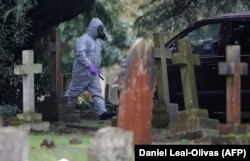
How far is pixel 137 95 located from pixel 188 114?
210 centimetres

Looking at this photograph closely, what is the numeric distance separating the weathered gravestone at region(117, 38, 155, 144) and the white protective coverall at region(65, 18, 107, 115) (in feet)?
16.0

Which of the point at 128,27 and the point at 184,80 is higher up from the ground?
the point at 128,27

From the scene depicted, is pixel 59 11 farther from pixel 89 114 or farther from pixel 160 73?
pixel 160 73

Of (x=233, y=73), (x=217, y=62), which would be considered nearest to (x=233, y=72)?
(x=233, y=73)

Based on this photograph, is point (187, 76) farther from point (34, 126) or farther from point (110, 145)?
point (110, 145)

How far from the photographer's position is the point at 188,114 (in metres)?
11.1

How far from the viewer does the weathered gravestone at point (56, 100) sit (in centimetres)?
1429

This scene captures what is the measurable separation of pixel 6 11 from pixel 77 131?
2.98 meters

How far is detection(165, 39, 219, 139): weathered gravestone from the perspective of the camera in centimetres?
1095

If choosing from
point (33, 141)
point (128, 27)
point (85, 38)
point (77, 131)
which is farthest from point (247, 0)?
point (128, 27)

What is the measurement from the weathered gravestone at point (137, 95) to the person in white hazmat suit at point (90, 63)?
190 inches

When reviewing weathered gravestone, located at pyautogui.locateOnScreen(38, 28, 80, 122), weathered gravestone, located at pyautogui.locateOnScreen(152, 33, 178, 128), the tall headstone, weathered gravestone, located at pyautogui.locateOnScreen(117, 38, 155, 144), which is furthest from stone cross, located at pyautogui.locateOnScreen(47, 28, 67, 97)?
weathered gravestone, located at pyautogui.locateOnScreen(117, 38, 155, 144)

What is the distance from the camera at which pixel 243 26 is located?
13.9m

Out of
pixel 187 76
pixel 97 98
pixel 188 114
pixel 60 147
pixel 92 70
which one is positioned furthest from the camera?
pixel 97 98
